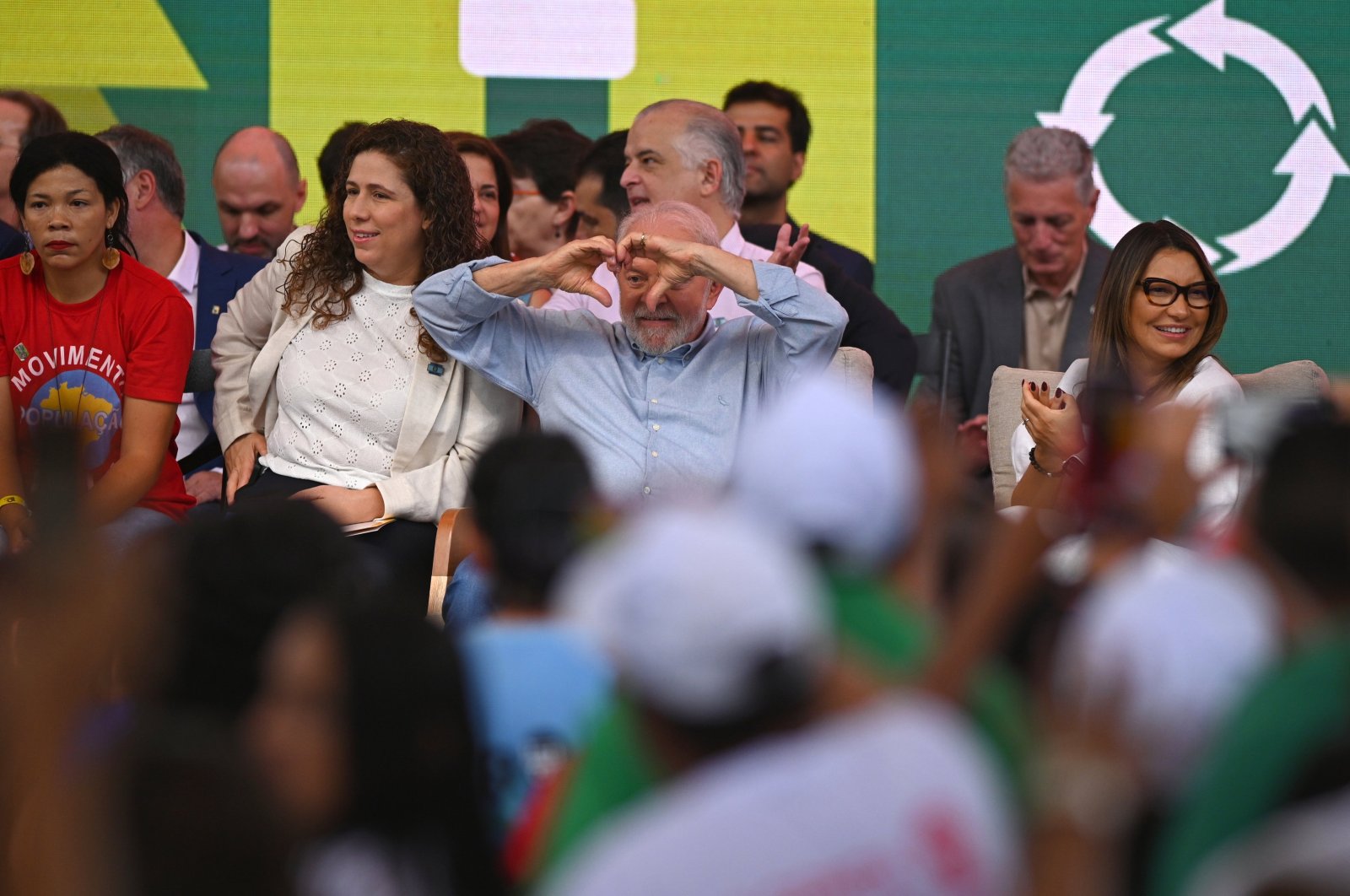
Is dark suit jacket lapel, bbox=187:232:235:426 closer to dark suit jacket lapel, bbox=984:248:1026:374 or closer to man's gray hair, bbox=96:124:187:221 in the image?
man's gray hair, bbox=96:124:187:221

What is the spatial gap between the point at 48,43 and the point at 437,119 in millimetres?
1238

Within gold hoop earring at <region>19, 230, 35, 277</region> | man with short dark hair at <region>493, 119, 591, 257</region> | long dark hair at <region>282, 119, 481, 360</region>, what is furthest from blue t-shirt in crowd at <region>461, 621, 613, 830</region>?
man with short dark hair at <region>493, 119, 591, 257</region>

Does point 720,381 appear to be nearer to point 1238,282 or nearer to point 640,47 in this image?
point 640,47

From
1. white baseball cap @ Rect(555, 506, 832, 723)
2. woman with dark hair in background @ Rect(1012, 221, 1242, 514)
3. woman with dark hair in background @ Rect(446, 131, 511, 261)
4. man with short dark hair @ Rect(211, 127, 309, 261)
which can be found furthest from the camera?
man with short dark hair @ Rect(211, 127, 309, 261)

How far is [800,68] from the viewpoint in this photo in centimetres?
539

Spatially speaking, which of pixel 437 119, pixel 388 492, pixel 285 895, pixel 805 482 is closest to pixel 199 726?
pixel 285 895

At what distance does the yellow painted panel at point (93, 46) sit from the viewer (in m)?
5.18

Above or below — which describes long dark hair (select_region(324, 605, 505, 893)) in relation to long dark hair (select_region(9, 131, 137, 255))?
below

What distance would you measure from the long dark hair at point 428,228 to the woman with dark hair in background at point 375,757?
7.60ft

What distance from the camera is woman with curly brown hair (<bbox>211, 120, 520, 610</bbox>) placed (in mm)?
3764

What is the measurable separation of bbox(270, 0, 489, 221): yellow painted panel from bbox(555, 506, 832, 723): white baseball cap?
425cm

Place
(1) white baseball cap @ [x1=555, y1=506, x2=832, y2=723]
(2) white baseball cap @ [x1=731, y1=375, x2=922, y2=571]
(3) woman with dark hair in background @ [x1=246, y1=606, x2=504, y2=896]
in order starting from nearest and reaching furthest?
(1) white baseball cap @ [x1=555, y1=506, x2=832, y2=723]
(3) woman with dark hair in background @ [x1=246, y1=606, x2=504, y2=896]
(2) white baseball cap @ [x1=731, y1=375, x2=922, y2=571]

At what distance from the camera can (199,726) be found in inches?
52.6

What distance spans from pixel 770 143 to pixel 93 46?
7.11 feet
